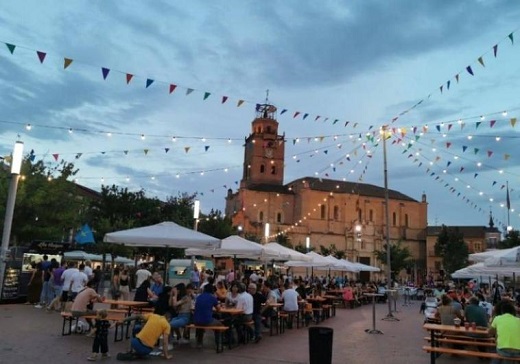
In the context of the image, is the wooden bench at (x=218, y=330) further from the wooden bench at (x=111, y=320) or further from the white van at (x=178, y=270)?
the white van at (x=178, y=270)

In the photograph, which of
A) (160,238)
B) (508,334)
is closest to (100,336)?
(160,238)

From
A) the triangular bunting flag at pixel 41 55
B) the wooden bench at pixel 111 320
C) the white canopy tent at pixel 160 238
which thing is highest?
the triangular bunting flag at pixel 41 55

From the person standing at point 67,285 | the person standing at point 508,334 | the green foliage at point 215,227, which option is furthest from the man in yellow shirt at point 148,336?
the green foliage at point 215,227

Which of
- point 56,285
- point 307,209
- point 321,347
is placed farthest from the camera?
point 307,209

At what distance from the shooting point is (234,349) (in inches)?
413

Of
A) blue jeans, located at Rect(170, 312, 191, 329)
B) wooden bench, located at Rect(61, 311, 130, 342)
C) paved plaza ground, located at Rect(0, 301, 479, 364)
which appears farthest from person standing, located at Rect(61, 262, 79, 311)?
blue jeans, located at Rect(170, 312, 191, 329)

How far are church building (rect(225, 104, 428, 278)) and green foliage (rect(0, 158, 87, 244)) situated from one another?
46.0m

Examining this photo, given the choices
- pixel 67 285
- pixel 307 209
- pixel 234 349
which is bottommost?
pixel 234 349

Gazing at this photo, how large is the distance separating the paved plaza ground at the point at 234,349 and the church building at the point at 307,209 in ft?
189

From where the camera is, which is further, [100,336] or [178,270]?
[178,270]

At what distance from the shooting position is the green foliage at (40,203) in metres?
23.4

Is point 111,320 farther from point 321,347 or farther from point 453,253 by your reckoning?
point 453,253

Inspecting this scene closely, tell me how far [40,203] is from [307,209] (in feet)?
185

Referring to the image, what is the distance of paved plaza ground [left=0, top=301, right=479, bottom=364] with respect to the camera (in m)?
8.96
